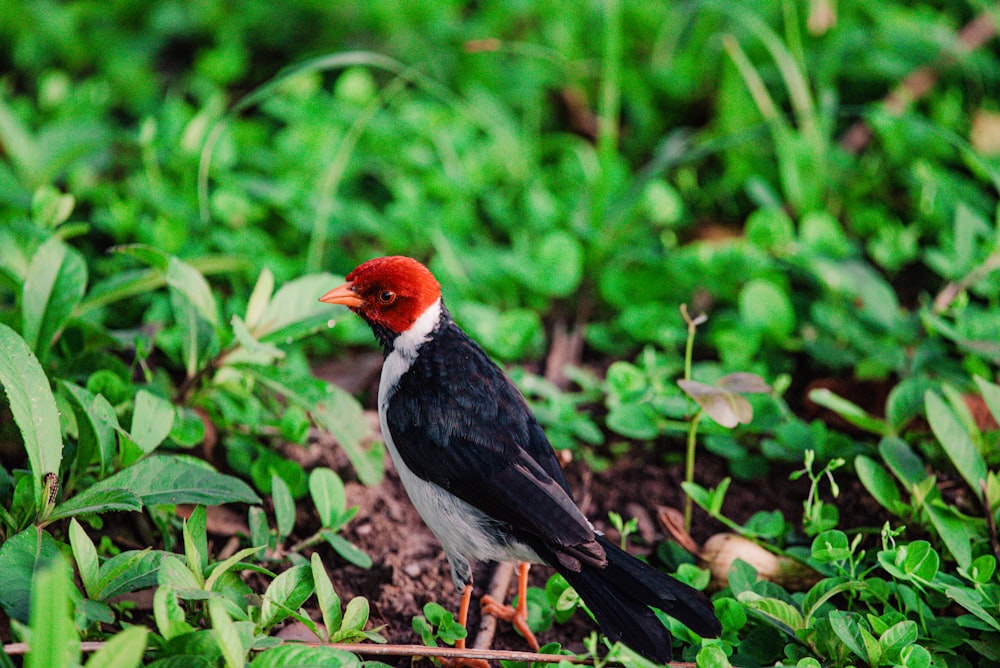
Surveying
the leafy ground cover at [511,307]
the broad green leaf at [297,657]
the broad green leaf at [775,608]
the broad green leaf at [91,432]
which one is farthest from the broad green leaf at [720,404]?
the broad green leaf at [91,432]

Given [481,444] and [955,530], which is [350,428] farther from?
[955,530]

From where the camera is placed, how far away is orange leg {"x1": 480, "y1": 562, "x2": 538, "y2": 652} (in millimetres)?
2748

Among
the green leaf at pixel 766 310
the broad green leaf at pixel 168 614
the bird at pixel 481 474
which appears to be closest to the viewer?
the broad green leaf at pixel 168 614

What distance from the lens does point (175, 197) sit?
4.23 meters

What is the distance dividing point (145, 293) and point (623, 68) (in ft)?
9.50

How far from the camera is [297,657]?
212cm

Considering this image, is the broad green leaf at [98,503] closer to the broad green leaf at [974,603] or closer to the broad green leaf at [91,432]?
the broad green leaf at [91,432]

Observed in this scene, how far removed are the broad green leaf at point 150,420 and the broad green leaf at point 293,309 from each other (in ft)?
1.41

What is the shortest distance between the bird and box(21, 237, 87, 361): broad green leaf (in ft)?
2.42

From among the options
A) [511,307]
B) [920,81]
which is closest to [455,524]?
[511,307]

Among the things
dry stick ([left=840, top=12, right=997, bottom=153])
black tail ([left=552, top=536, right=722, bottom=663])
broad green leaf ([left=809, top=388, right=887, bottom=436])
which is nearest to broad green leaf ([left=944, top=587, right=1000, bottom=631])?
black tail ([left=552, top=536, right=722, bottom=663])

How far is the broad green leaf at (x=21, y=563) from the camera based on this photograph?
212 centimetres

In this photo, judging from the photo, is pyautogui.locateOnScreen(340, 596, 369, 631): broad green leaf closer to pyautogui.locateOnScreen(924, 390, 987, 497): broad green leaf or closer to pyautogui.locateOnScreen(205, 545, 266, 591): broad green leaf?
pyautogui.locateOnScreen(205, 545, 266, 591): broad green leaf

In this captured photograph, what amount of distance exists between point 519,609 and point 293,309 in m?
1.16
